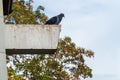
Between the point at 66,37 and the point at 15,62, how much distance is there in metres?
2.50

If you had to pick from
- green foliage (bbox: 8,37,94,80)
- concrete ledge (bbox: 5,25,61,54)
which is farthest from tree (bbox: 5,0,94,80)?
concrete ledge (bbox: 5,25,61,54)

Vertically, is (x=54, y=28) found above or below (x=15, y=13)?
below

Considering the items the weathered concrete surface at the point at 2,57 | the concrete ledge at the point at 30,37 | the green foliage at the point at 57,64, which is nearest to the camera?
the weathered concrete surface at the point at 2,57

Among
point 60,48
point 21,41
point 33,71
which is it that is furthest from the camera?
point 60,48

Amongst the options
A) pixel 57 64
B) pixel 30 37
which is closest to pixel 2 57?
pixel 30 37

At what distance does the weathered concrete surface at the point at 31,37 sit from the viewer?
8.29 metres

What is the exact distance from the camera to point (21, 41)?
8320mm

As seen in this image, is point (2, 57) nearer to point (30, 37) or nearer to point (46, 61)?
point (30, 37)

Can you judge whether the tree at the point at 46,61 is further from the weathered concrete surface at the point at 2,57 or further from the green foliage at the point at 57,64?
the weathered concrete surface at the point at 2,57

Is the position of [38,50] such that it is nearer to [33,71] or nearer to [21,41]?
[21,41]

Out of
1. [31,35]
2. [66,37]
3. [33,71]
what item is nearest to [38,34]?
[31,35]

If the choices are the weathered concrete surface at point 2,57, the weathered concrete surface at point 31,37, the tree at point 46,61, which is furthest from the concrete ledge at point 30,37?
the tree at point 46,61

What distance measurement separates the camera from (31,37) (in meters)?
8.38

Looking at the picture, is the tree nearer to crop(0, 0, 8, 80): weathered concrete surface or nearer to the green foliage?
the green foliage
